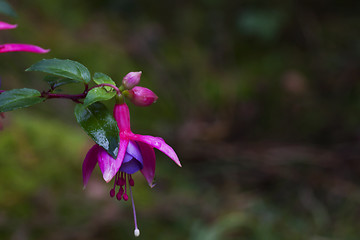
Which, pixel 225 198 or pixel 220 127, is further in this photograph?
pixel 220 127

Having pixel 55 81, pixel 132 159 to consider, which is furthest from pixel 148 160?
pixel 55 81

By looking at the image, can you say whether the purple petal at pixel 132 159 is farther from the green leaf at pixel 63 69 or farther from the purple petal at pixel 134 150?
the green leaf at pixel 63 69

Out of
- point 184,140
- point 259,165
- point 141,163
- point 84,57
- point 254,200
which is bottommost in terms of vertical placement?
point 141,163

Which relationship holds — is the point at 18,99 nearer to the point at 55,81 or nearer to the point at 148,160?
the point at 55,81

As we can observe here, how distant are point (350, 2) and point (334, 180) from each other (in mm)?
990

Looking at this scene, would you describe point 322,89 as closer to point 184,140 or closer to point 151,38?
point 184,140

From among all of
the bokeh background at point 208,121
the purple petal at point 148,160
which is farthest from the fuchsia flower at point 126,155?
the bokeh background at point 208,121

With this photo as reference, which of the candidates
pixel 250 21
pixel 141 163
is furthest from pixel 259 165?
pixel 141 163

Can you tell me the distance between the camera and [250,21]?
7.03 feet

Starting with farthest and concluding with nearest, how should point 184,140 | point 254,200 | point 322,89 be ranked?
point 322,89 → point 184,140 → point 254,200

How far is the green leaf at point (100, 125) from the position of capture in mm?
491

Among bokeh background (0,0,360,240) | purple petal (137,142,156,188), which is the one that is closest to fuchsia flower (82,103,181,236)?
purple petal (137,142,156,188)

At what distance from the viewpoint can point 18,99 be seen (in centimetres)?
52

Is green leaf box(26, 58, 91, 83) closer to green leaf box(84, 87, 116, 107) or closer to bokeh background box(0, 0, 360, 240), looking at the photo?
green leaf box(84, 87, 116, 107)
